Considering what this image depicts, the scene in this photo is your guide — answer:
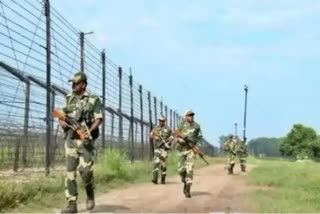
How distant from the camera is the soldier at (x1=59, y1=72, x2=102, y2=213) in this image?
10578 millimetres

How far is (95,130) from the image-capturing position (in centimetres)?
1062

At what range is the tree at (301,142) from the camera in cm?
12712

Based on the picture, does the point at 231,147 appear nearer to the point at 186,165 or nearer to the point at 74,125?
the point at 186,165

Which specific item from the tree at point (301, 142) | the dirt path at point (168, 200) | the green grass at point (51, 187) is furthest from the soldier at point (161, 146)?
the tree at point (301, 142)

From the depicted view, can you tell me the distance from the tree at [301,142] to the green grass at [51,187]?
108 meters

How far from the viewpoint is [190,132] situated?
15.5 meters

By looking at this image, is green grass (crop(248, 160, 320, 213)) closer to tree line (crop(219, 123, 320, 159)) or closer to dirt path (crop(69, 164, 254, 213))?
dirt path (crop(69, 164, 254, 213))

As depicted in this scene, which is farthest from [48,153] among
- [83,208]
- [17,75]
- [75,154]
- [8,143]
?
[75,154]

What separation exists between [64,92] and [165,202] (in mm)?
3971

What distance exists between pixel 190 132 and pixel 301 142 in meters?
116

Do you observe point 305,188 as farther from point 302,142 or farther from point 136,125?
point 302,142

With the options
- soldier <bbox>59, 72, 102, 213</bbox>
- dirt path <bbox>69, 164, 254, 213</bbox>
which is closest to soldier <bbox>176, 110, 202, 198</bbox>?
dirt path <bbox>69, 164, 254, 213</bbox>

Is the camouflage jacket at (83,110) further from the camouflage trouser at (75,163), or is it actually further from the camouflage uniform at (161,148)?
the camouflage uniform at (161,148)

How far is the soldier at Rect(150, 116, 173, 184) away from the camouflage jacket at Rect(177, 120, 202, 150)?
4.22 m
